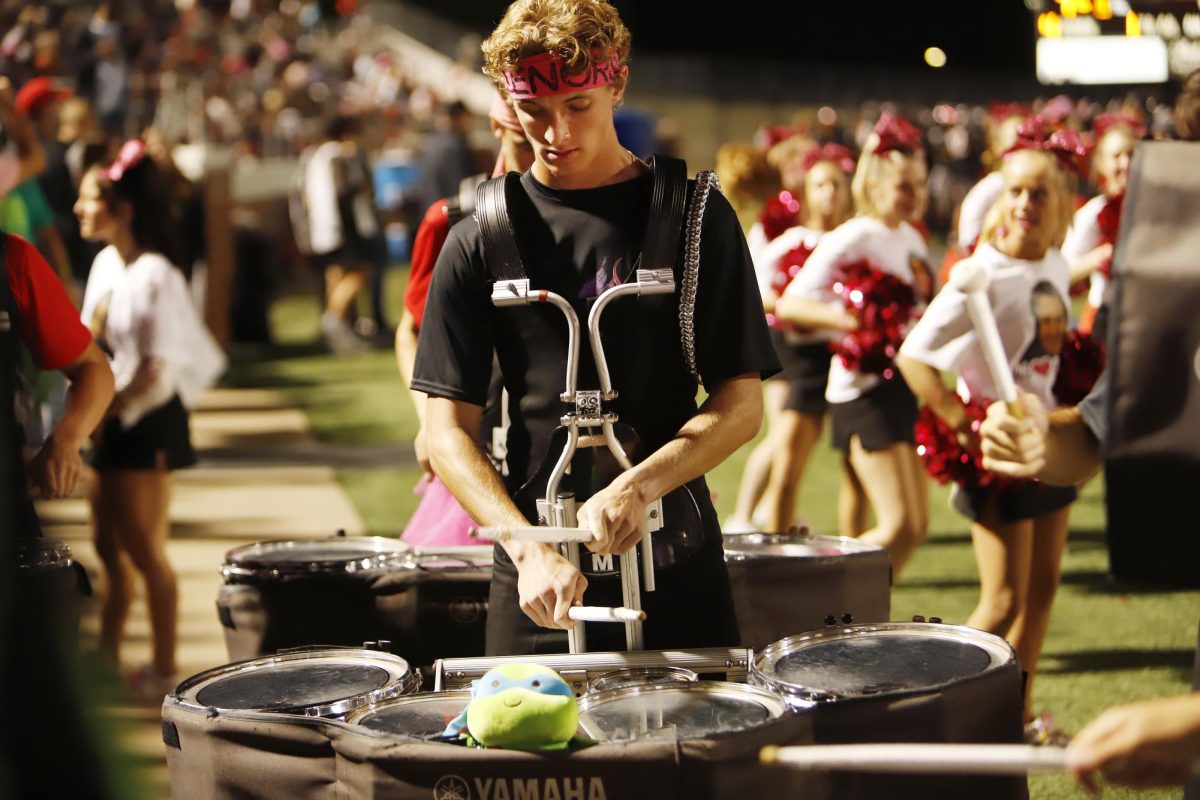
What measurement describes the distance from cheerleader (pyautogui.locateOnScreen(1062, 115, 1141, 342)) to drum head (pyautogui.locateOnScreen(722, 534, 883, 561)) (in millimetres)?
2753

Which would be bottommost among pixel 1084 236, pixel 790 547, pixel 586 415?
pixel 790 547

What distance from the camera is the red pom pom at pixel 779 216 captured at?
7.66m

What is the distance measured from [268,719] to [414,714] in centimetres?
25

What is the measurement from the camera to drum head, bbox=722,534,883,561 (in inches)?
151

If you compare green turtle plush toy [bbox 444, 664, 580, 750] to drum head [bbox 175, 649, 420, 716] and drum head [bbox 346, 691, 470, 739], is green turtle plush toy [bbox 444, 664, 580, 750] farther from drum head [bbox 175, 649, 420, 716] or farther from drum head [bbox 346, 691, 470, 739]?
drum head [bbox 175, 649, 420, 716]

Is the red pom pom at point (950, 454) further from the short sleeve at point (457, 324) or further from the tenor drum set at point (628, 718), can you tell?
the short sleeve at point (457, 324)

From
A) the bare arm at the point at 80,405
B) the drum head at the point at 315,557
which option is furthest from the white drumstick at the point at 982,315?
the bare arm at the point at 80,405

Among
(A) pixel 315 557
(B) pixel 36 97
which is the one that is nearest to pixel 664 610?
(A) pixel 315 557

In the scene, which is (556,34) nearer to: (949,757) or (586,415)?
(586,415)

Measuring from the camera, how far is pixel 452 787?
7.89 ft

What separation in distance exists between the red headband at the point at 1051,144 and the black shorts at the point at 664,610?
2131 millimetres

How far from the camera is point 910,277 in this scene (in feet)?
19.7

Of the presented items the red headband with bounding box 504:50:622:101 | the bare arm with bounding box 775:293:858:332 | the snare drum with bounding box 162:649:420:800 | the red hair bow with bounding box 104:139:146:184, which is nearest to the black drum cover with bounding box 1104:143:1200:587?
the red headband with bounding box 504:50:622:101

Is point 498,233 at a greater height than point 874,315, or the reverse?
point 498,233
